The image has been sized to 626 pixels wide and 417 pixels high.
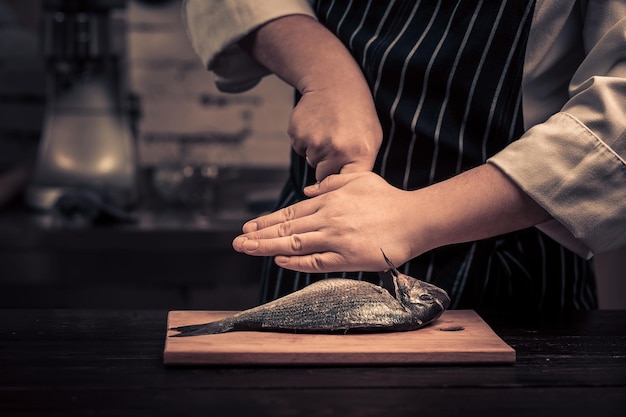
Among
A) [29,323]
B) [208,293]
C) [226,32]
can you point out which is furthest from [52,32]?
[29,323]

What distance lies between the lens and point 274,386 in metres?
0.82

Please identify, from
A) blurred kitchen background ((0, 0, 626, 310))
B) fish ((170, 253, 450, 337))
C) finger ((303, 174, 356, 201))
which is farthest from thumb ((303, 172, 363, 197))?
blurred kitchen background ((0, 0, 626, 310))

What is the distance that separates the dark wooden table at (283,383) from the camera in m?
0.76

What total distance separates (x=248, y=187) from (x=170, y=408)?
1814mm

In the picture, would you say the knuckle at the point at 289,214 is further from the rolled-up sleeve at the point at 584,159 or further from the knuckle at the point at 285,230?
the rolled-up sleeve at the point at 584,159

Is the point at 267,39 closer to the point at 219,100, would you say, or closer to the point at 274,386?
the point at 274,386

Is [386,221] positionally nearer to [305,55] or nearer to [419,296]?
[419,296]

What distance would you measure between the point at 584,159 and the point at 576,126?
37 mm

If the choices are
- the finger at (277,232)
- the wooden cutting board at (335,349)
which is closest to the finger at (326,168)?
the finger at (277,232)

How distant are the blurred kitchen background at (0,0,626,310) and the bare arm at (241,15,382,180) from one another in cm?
86

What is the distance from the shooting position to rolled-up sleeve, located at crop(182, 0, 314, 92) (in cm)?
127

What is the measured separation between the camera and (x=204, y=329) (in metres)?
0.97

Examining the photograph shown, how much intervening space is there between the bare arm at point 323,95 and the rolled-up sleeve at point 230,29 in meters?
0.02

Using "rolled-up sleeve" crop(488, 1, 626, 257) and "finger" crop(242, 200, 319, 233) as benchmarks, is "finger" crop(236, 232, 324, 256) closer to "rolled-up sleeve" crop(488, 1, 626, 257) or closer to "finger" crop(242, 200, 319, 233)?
"finger" crop(242, 200, 319, 233)
